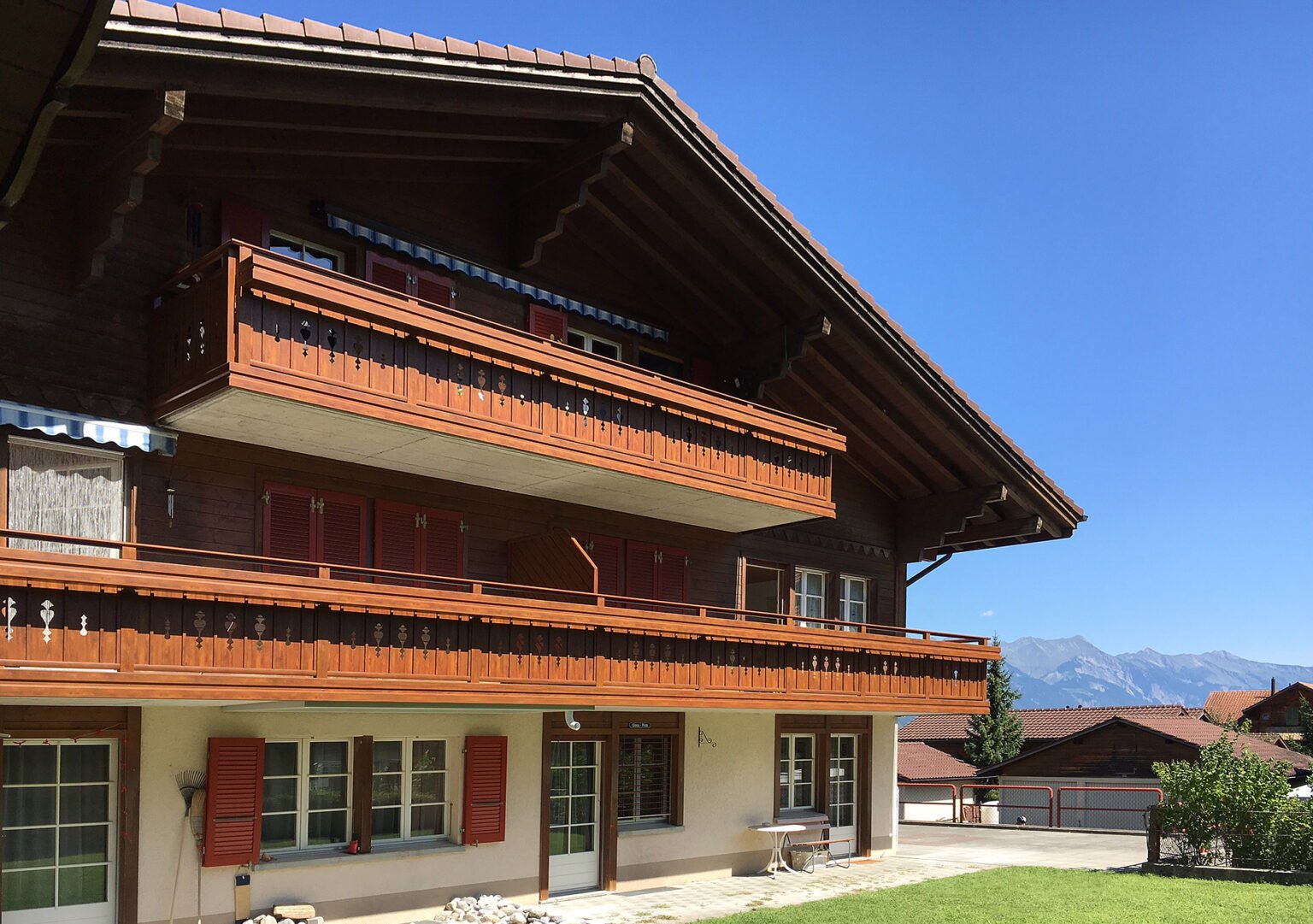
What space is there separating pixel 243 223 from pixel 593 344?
6.32 m

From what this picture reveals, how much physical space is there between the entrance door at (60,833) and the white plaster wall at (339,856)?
0.38 meters

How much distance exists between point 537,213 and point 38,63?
15029 mm

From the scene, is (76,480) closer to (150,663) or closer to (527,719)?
(150,663)

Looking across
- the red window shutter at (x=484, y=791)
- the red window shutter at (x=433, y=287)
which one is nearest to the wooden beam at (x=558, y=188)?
the red window shutter at (x=433, y=287)

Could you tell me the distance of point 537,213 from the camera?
1809 centimetres

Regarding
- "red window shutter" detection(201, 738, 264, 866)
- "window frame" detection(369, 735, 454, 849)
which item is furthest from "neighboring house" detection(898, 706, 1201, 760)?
"red window shutter" detection(201, 738, 264, 866)

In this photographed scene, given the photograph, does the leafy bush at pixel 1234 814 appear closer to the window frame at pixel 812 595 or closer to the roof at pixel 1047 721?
the window frame at pixel 812 595

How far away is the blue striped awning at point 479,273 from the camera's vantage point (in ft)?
53.8

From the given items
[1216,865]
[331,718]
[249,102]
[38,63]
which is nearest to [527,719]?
[331,718]

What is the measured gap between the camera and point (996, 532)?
2430 centimetres

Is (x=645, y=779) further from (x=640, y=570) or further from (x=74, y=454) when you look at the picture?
(x=74, y=454)

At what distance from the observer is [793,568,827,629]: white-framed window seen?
2269cm

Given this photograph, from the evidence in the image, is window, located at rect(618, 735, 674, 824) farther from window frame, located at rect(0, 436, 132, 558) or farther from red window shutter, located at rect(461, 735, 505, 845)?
window frame, located at rect(0, 436, 132, 558)

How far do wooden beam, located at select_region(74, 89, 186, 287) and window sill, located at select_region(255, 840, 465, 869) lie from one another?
6839 millimetres
